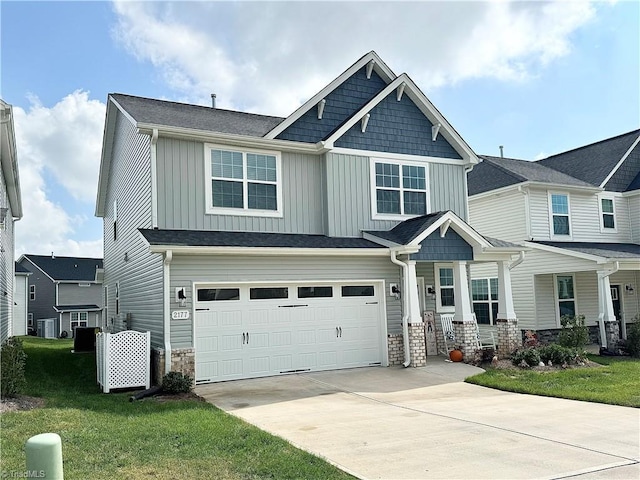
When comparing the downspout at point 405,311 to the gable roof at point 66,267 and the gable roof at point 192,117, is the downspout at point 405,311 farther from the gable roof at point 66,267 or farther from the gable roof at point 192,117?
the gable roof at point 66,267

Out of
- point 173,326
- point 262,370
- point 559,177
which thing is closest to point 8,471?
point 173,326

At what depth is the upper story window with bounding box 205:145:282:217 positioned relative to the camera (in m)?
13.4

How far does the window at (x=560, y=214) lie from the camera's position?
66.3 feet

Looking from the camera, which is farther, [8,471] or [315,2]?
[315,2]

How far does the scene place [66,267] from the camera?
145ft

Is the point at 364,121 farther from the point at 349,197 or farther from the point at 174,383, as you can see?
the point at 174,383

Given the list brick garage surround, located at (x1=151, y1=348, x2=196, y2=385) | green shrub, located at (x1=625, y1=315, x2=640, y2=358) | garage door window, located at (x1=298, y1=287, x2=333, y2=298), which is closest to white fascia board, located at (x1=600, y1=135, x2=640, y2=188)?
green shrub, located at (x1=625, y1=315, x2=640, y2=358)

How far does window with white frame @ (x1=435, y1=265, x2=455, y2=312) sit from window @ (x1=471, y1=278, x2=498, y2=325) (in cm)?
422

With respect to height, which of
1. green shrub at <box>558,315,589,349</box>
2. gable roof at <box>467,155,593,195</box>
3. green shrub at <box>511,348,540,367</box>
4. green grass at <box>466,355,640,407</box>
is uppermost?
gable roof at <box>467,155,593,195</box>

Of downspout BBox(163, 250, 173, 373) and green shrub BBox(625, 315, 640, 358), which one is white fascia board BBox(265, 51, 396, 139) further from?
green shrub BBox(625, 315, 640, 358)

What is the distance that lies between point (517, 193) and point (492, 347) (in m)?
7.09

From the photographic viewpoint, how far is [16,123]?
12.9 meters

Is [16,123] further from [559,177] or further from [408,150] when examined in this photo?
[559,177]

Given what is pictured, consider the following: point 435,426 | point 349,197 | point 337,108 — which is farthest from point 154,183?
point 435,426
